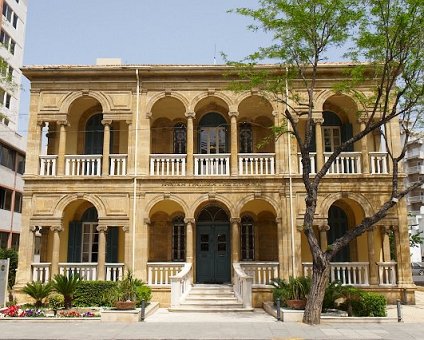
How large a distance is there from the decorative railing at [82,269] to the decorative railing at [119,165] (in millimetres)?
3923

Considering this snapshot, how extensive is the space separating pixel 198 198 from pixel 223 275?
392 cm

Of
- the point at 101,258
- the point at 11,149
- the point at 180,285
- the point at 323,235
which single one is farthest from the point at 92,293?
the point at 11,149

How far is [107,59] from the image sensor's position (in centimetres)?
2102

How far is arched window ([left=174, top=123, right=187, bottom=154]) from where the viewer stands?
68.4ft

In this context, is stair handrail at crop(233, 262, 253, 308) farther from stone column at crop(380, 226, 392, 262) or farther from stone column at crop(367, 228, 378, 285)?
stone column at crop(380, 226, 392, 262)

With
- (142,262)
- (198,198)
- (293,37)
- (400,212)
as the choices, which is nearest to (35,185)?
(142,262)

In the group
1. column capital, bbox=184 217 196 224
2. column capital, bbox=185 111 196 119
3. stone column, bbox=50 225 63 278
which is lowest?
stone column, bbox=50 225 63 278

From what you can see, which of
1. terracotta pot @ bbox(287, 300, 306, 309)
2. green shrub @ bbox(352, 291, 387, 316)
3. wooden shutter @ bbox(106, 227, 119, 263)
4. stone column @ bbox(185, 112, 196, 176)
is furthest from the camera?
wooden shutter @ bbox(106, 227, 119, 263)

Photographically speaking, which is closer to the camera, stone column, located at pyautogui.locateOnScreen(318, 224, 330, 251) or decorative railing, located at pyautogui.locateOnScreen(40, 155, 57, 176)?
stone column, located at pyautogui.locateOnScreen(318, 224, 330, 251)

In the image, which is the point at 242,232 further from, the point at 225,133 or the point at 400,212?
the point at 400,212

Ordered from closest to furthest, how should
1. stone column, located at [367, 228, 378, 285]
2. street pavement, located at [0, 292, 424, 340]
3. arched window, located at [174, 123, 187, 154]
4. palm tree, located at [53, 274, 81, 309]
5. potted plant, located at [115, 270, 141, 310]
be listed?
1. street pavement, located at [0, 292, 424, 340]
2. potted plant, located at [115, 270, 141, 310]
3. palm tree, located at [53, 274, 81, 309]
4. stone column, located at [367, 228, 378, 285]
5. arched window, located at [174, 123, 187, 154]

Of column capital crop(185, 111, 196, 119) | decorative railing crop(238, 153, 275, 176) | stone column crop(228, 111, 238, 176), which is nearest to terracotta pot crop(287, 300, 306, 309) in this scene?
decorative railing crop(238, 153, 275, 176)

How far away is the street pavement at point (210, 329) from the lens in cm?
1120

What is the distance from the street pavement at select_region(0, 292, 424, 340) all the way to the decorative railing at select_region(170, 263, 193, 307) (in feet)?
5.24
